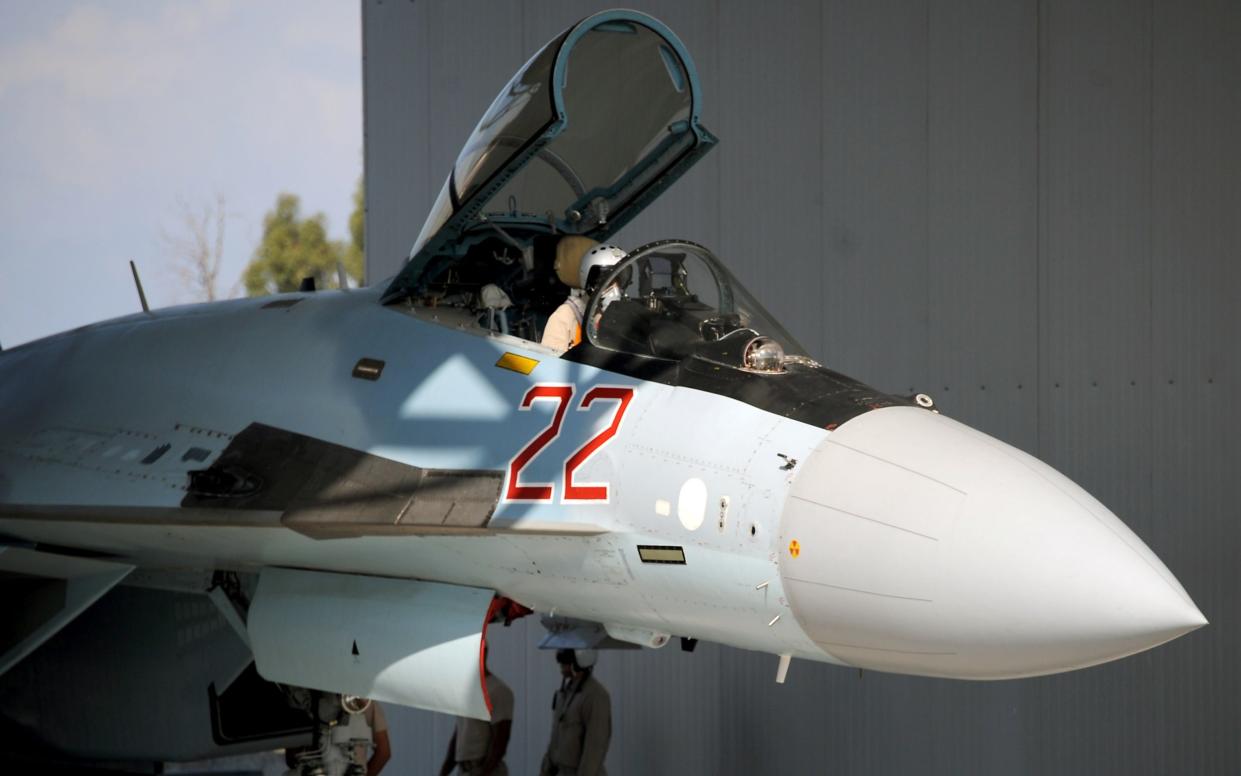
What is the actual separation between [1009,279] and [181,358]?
16.6 feet

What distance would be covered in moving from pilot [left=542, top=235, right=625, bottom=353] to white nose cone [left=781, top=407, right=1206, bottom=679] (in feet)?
4.39

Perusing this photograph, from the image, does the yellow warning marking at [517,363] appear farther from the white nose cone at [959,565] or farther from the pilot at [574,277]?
the white nose cone at [959,565]

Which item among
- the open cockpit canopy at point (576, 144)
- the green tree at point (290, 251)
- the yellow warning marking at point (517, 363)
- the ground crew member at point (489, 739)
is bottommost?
the ground crew member at point (489, 739)

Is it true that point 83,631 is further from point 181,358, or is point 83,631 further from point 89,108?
point 89,108

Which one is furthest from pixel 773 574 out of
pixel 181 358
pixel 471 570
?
pixel 181 358

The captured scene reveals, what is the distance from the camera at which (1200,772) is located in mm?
7703

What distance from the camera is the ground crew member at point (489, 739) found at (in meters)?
7.83

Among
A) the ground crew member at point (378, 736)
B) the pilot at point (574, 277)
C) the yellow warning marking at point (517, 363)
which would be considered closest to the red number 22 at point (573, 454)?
the yellow warning marking at point (517, 363)

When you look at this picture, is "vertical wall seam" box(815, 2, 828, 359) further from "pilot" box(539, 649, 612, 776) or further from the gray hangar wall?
"pilot" box(539, 649, 612, 776)

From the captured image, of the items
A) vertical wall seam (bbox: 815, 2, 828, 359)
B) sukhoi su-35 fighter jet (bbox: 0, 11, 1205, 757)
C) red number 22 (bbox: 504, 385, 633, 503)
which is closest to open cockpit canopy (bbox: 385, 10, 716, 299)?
sukhoi su-35 fighter jet (bbox: 0, 11, 1205, 757)

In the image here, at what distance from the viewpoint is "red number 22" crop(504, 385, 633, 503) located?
173 inches

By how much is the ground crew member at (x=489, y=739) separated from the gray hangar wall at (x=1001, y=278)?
4.92 ft

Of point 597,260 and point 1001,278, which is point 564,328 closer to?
point 597,260

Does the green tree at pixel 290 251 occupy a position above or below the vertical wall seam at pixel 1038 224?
above
